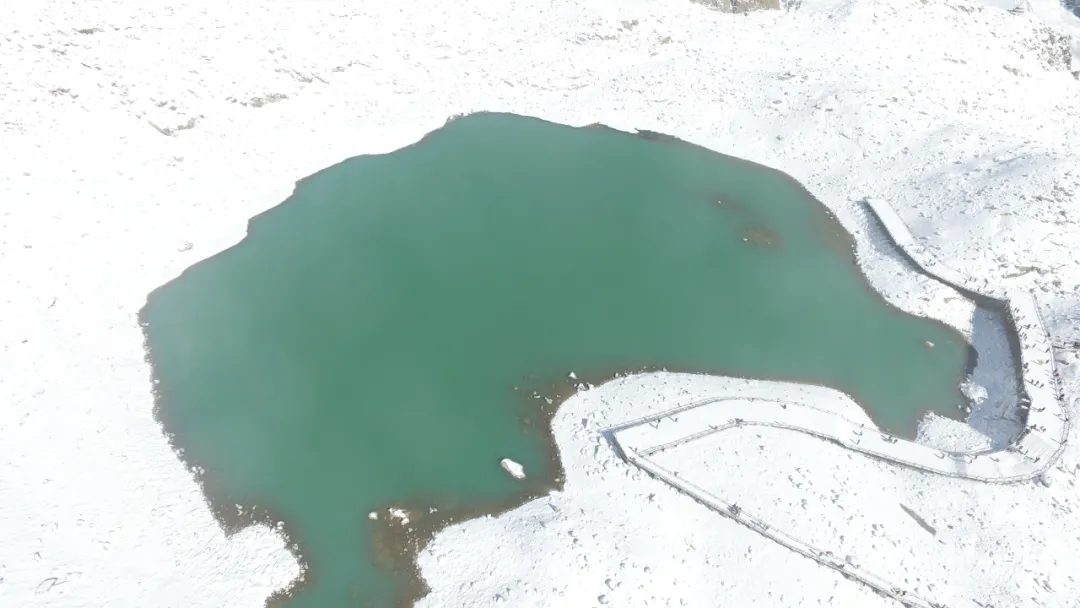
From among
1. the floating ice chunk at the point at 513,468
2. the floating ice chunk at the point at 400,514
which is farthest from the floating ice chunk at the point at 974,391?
the floating ice chunk at the point at 400,514

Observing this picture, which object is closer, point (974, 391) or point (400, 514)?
point (400, 514)

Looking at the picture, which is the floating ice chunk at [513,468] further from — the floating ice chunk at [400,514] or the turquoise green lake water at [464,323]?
the floating ice chunk at [400,514]

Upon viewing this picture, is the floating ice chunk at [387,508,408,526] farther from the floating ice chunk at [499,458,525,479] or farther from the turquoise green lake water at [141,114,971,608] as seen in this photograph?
the floating ice chunk at [499,458,525,479]

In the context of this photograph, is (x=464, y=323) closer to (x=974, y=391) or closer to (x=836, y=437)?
(x=836, y=437)

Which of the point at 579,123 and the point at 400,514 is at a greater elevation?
the point at 579,123

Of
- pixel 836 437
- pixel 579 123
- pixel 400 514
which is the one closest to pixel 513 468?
pixel 400 514

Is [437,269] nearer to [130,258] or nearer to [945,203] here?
[130,258]

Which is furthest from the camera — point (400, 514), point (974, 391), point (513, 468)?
point (974, 391)

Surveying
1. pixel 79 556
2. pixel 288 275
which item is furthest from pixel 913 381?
pixel 79 556
